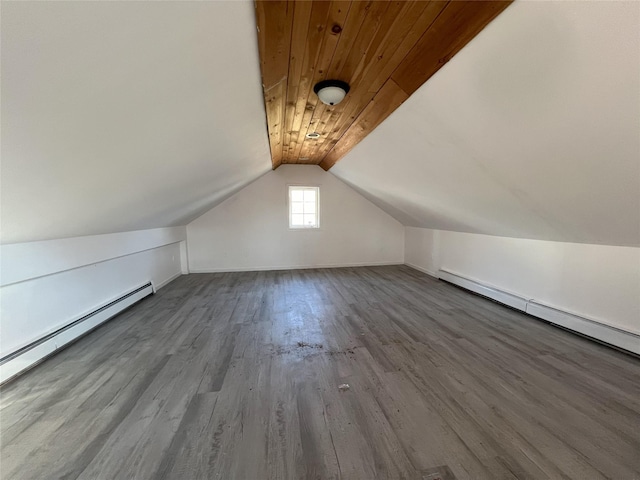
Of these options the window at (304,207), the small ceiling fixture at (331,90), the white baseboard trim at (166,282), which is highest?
the small ceiling fixture at (331,90)

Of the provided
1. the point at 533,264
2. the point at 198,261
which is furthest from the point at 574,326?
the point at 198,261

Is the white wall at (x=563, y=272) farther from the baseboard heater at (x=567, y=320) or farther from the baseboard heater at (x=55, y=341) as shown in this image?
the baseboard heater at (x=55, y=341)

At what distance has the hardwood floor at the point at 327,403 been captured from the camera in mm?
1231

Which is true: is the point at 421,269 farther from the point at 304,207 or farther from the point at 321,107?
the point at 321,107

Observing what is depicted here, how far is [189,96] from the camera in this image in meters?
1.43

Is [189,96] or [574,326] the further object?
[574,326]

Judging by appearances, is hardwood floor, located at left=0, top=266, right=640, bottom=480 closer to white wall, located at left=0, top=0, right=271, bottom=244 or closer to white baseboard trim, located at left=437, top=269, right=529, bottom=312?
white baseboard trim, located at left=437, top=269, right=529, bottom=312

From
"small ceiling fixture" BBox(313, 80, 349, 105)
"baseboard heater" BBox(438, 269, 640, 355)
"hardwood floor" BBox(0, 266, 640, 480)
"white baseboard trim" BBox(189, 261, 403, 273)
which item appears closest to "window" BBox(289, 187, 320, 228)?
"white baseboard trim" BBox(189, 261, 403, 273)

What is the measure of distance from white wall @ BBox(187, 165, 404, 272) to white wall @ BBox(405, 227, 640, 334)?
6.60 ft

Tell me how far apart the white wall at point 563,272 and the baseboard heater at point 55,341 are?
15.5ft

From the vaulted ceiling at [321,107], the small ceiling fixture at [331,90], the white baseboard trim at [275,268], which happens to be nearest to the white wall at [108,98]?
the vaulted ceiling at [321,107]

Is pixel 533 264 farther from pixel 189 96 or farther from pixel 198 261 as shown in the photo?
pixel 198 261

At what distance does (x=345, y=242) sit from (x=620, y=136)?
4715mm

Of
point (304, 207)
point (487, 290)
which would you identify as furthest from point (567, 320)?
point (304, 207)
